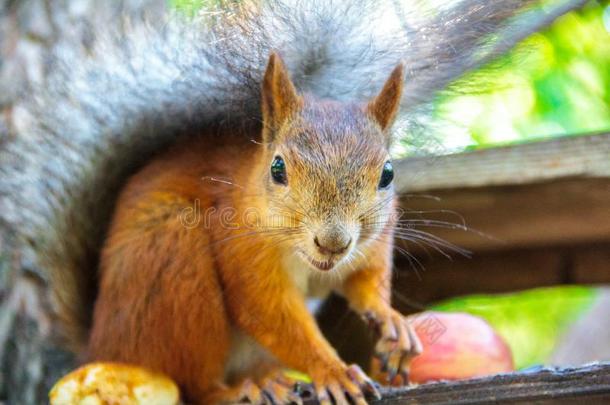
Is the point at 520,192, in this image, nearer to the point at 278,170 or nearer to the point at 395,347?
the point at 395,347

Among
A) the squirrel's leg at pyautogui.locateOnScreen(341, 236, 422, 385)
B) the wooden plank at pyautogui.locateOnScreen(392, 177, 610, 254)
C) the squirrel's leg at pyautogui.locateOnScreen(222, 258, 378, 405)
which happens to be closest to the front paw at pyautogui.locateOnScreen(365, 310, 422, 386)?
the squirrel's leg at pyautogui.locateOnScreen(341, 236, 422, 385)

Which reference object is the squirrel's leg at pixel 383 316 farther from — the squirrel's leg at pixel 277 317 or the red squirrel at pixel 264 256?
the squirrel's leg at pixel 277 317

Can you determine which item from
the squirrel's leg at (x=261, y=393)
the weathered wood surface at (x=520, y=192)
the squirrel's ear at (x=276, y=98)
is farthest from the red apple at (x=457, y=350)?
the squirrel's ear at (x=276, y=98)

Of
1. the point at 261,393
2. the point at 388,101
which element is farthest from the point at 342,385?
the point at 388,101

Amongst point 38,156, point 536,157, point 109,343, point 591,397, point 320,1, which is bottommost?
point 591,397

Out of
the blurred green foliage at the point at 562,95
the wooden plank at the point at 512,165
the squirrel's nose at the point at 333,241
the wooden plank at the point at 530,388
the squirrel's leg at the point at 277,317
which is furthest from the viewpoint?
the blurred green foliage at the point at 562,95

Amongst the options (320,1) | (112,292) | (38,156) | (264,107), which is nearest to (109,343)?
(112,292)

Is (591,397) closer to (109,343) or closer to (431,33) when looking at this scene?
(431,33)
